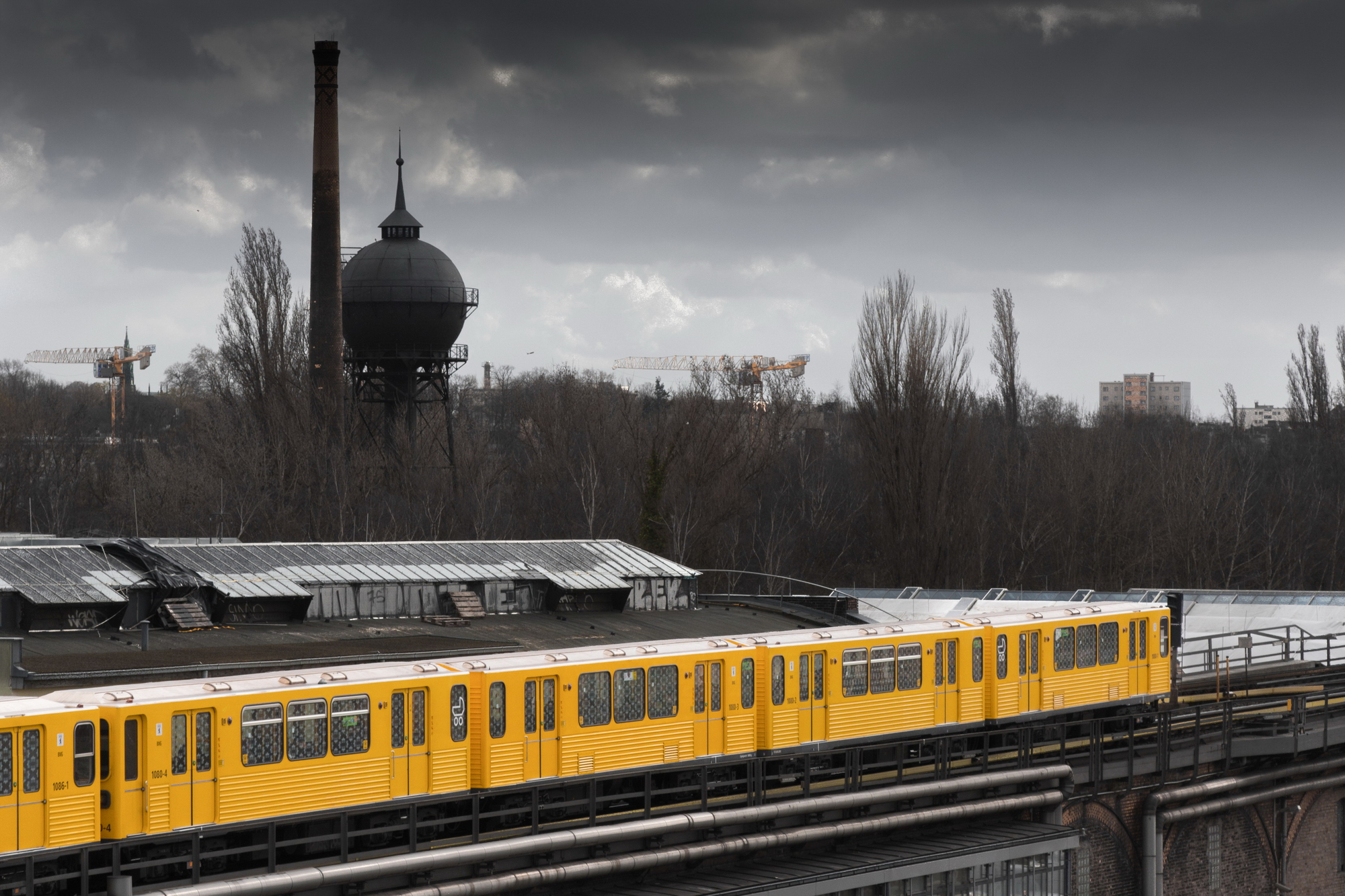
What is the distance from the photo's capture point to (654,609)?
1720 inches

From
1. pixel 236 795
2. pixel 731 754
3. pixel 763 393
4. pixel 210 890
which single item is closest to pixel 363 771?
pixel 236 795

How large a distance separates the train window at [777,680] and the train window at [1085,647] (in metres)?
8.15

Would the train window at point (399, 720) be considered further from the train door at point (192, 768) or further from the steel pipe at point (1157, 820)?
the steel pipe at point (1157, 820)

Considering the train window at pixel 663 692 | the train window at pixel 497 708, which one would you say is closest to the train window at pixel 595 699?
the train window at pixel 663 692

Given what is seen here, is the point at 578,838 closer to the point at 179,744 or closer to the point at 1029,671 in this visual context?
the point at 179,744

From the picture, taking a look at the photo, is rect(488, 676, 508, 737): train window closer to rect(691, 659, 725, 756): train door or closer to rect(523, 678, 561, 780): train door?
rect(523, 678, 561, 780): train door

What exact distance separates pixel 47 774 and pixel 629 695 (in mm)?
9613

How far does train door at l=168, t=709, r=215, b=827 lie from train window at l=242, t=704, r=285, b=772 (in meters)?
0.49

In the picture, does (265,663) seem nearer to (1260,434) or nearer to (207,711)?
(207,711)

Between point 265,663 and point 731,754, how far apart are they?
30.2 ft

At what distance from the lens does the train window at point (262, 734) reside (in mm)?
20547

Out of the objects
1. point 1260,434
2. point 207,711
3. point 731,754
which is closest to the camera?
point 207,711

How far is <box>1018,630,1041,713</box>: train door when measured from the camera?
3117 cm

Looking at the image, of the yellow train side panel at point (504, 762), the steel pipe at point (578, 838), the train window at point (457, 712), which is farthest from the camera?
the yellow train side panel at point (504, 762)
